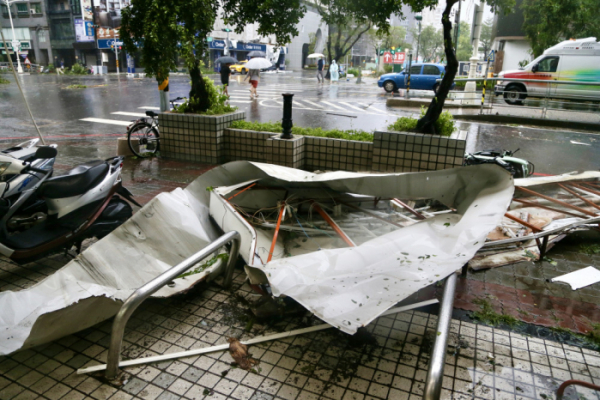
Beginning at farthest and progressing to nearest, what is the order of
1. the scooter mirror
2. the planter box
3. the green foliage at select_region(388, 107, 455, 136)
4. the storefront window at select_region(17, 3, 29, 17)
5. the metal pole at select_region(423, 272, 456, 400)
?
the storefront window at select_region(17, 3, 29, 17)
the planter box
the green foliage at select_region(388, 107, 455, 136)
the scooter mirror
the metal pole at select_region(423, 272, 456, 400)

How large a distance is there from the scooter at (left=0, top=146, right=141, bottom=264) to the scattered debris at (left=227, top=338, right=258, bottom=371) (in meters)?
2.18

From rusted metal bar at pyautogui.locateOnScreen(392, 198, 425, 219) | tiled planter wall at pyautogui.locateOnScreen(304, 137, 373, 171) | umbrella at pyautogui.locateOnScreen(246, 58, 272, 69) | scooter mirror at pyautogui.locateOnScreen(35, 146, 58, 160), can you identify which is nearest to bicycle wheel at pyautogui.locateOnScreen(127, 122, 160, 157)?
tiled planter wall at pyautogui.locateOnScreen(304, 137, 373, 171)

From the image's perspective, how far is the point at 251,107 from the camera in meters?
17.1

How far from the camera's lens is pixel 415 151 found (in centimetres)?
660

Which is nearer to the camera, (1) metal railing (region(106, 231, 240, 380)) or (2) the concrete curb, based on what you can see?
(1) metal railing (region(106, 231, 240, 380))

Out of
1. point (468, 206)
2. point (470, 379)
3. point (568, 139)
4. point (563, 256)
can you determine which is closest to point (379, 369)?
point (470, 379)

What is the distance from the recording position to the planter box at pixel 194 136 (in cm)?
784

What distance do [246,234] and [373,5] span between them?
4464 millimetres

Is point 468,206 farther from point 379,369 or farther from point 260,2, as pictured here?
point 260,2

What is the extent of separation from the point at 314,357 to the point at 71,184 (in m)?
2.95

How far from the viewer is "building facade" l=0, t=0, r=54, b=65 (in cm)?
4566

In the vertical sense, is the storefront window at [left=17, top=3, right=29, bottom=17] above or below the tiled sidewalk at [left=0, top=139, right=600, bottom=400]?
above

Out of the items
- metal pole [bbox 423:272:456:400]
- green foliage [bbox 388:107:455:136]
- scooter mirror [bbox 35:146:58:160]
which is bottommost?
metal pole [bbox 423:272:456:400]

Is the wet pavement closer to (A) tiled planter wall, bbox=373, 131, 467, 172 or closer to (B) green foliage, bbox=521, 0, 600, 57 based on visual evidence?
(A) tiled planter wall, bbox=373, 131, 467, 172
